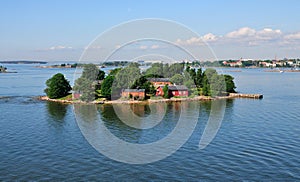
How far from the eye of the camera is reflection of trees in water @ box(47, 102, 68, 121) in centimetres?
1900

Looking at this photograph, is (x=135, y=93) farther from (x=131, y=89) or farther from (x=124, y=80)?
(x=124, y=80)

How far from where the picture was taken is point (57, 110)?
21625mm

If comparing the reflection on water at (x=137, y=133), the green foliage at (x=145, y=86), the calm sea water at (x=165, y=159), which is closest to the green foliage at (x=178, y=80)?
the green foliage at (x=145, y=86)

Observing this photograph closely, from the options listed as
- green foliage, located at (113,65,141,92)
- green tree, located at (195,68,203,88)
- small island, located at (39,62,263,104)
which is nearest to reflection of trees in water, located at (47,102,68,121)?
small island, located at (39,62,263,104)

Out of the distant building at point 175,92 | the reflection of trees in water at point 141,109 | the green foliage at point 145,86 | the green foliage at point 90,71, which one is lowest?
the reflection of trees in water at point 141,109

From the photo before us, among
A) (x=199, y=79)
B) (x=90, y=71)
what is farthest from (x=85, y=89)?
(x=199, y=79)

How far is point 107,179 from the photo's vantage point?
9266 mm

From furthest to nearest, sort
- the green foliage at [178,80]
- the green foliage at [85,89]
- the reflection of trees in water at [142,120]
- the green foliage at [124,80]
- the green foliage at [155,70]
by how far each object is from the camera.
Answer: the green foliage at [155,70]
the green foliage at [178,80]
the green foliage at [124,80]
the green foliage at [85,89]
the reflection of trees in water at [142,120]

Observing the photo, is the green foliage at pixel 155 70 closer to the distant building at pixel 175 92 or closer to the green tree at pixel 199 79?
the green tree at pixel 199 79

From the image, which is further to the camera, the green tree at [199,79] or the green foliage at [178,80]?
the green tree at [199,79]

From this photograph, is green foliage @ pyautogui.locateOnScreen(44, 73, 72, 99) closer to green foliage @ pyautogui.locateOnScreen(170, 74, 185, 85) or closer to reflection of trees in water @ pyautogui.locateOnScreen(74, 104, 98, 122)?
reflection of trees in water @ pyautogui.locateOnScreen(74, 104, 98, 122)

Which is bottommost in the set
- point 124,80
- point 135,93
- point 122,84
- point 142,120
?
point 142,120

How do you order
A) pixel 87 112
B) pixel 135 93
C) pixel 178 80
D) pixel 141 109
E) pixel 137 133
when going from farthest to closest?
pixel 178 80
pixel 135 93
pixel 141 109
pixel 87 112
pixel 137 133

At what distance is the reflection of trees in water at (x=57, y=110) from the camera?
19.0 meters
